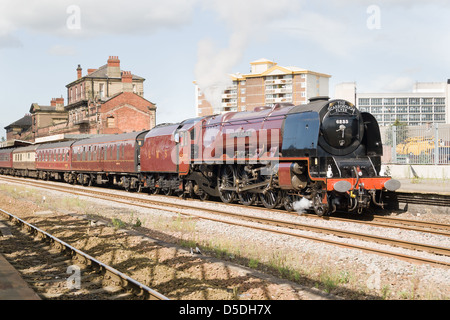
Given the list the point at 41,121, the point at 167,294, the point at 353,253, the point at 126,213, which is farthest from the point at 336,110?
the point at 41,121

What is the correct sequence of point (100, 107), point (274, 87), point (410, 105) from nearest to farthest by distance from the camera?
point (100, 107)
point (274, 87)
point (410, 105)

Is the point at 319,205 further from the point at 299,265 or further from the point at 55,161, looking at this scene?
the point at 55,161

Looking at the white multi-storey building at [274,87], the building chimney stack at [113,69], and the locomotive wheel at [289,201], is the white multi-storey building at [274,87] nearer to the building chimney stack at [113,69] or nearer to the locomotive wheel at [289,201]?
the building chimney stack at [113,69]

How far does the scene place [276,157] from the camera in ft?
53.3

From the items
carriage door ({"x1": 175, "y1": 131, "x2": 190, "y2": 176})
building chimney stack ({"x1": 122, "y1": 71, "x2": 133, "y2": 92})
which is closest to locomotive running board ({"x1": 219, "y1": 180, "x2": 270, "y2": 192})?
carriage door ({"x1": 175, "y1": 131, "x2": 190, "y2": 176})

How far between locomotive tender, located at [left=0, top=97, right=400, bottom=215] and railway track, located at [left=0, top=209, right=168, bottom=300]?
747 centimetres

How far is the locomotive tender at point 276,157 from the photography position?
572 inches

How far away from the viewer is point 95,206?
19766mm

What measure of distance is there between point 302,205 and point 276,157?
6.31 ft

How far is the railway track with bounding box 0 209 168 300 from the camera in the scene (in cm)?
728

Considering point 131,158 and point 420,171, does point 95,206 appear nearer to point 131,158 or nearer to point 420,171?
point 131,158

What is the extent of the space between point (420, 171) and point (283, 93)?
86.7 metres

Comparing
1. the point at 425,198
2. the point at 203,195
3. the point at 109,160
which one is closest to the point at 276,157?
the point at 425,198

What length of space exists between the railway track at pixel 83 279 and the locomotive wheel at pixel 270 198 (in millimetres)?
8283
